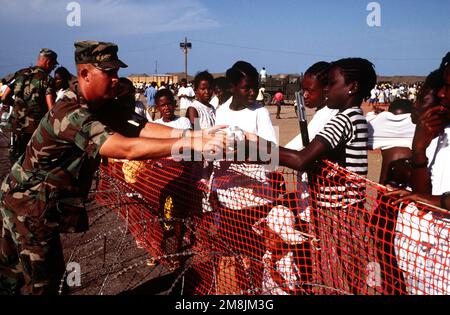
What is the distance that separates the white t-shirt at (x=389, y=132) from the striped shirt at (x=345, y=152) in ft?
2.51

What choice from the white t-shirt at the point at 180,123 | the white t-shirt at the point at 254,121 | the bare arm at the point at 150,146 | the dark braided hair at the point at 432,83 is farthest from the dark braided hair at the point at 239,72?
the bare arm at the point at 150,146

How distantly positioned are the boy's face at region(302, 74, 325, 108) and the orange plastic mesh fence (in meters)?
0.86

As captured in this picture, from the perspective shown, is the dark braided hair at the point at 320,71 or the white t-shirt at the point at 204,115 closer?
the dark braided hair at the point at 320,71

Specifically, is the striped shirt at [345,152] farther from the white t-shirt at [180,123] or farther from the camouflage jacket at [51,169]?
the white t-shirt at [180,123]

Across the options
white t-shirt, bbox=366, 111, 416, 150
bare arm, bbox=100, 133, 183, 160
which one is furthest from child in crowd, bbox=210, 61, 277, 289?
white t-shirt, bbox=366, 111, 416, 150

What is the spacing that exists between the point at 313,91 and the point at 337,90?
826mm

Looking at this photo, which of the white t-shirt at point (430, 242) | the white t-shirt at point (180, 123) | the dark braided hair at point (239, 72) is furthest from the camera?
the white t-shirt at point (180, 123)

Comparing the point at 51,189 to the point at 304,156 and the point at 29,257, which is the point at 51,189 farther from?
the point at 304,156

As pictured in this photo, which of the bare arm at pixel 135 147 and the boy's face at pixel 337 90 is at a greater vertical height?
the boy's face at pixel 337 90

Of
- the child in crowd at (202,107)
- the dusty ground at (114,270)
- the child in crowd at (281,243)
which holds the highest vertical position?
the child in crowd at (202,107)

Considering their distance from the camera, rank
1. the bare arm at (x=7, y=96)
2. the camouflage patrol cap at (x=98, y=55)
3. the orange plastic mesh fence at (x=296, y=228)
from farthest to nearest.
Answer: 1. the bare arm at (x=7, y=96)
2. the camouflage patrol cap at (x=98, y=55)
3. the orange plastic mesh fence at (x=296, y=228)

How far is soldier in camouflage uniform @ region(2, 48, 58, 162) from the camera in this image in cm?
620

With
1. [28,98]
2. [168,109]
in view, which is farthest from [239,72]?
[28,98]

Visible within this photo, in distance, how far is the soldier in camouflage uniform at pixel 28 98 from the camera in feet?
20.3
